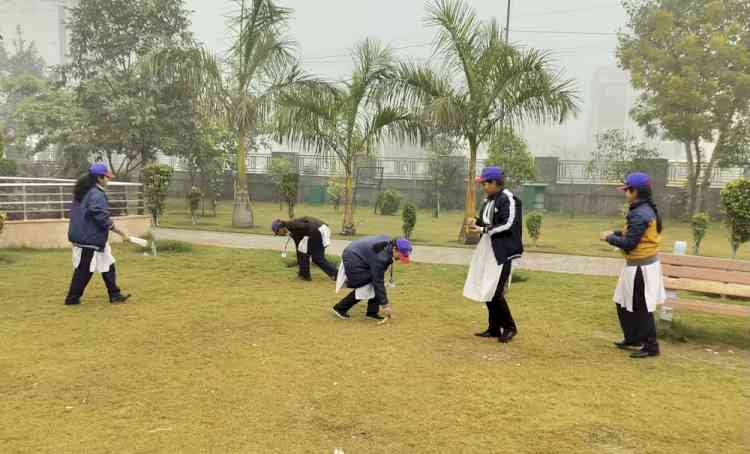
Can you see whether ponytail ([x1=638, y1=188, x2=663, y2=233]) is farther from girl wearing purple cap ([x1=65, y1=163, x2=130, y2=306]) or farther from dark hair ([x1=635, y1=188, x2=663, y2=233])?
girl wearing purple cap ([x1=65, y1=163, x2=130, y2=306])

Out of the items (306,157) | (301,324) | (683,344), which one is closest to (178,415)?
(301,324)

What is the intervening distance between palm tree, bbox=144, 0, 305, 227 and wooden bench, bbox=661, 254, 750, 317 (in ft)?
32.2

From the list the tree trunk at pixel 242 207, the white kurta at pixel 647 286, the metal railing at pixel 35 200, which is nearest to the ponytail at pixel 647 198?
the white kurta at pixel 647 286

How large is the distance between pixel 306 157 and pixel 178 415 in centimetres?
2510

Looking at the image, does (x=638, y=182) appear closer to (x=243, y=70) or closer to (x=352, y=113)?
(x=352, y=113)

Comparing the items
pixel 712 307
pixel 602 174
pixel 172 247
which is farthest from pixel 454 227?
pixel 712 307

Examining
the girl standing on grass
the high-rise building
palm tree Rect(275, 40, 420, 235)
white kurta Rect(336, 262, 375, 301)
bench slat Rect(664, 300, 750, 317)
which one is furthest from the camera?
the high-rise building

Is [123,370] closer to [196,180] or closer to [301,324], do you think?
[301,324]

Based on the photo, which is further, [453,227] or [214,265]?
[453,227]

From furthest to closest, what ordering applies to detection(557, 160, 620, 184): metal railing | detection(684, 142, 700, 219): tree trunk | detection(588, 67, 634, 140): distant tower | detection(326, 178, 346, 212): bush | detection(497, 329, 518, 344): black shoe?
detection(588, 67, 634, 140): distant tower
detection(557, 160, 620, 184): metal railing
detection(326, 178, 346, 212): bush
detection(684, 142, 700, 219): tree trunk
detection(497, 329, 518, 344): black shoe

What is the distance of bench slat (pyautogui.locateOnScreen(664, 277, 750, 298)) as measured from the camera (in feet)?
17.5

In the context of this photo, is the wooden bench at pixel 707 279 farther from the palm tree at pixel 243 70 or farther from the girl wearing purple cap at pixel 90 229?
the palm tree at pixel 243 70

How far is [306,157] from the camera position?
28.2m

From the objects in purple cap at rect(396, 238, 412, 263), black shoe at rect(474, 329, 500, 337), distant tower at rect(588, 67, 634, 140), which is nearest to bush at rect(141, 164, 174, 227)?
purple cap at rect(396, 238, 412, 263)
